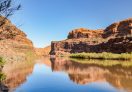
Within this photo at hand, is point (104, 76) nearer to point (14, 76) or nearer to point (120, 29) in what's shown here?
point (14, 76)

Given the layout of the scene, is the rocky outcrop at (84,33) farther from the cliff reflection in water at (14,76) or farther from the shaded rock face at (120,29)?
the cliff reflection in water at (14,76)

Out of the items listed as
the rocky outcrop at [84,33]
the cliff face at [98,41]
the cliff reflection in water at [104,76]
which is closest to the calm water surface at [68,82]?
the cliff reflection in water at [104,76]

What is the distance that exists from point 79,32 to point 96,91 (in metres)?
177

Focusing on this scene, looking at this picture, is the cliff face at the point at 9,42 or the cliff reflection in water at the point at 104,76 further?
the cliff reflection in water at the point at 104,76

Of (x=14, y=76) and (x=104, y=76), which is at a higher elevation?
(x=14, y=76)

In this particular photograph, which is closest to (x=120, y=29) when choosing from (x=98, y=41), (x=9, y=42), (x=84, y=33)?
(x=98, y=41)

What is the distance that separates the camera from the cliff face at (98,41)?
101213 mm

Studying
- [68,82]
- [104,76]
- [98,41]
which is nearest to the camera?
[68,82]

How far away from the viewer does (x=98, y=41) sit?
14212cm

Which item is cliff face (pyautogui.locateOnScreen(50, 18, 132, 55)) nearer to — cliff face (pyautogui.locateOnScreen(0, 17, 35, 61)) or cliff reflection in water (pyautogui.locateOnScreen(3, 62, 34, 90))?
cliff face (pyautogui.locateOnScreen(0, 17, 35, 61))

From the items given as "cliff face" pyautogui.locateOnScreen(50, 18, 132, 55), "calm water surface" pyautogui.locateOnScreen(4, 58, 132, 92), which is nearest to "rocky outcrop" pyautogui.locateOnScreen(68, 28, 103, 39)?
"cliff face" pyautogui.locateOnScreen(50, 18, 132, 55)

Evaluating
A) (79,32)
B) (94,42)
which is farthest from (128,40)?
(79,32)

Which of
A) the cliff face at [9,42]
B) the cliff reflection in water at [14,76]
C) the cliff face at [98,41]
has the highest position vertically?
the cliff face at [98,41]

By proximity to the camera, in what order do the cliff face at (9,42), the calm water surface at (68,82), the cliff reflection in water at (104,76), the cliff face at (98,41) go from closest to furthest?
the calm water surface at (68,82) → the cliff face at (9,42) → the cliff reflection in water at (104,76) → the cliff face at (98,41)
